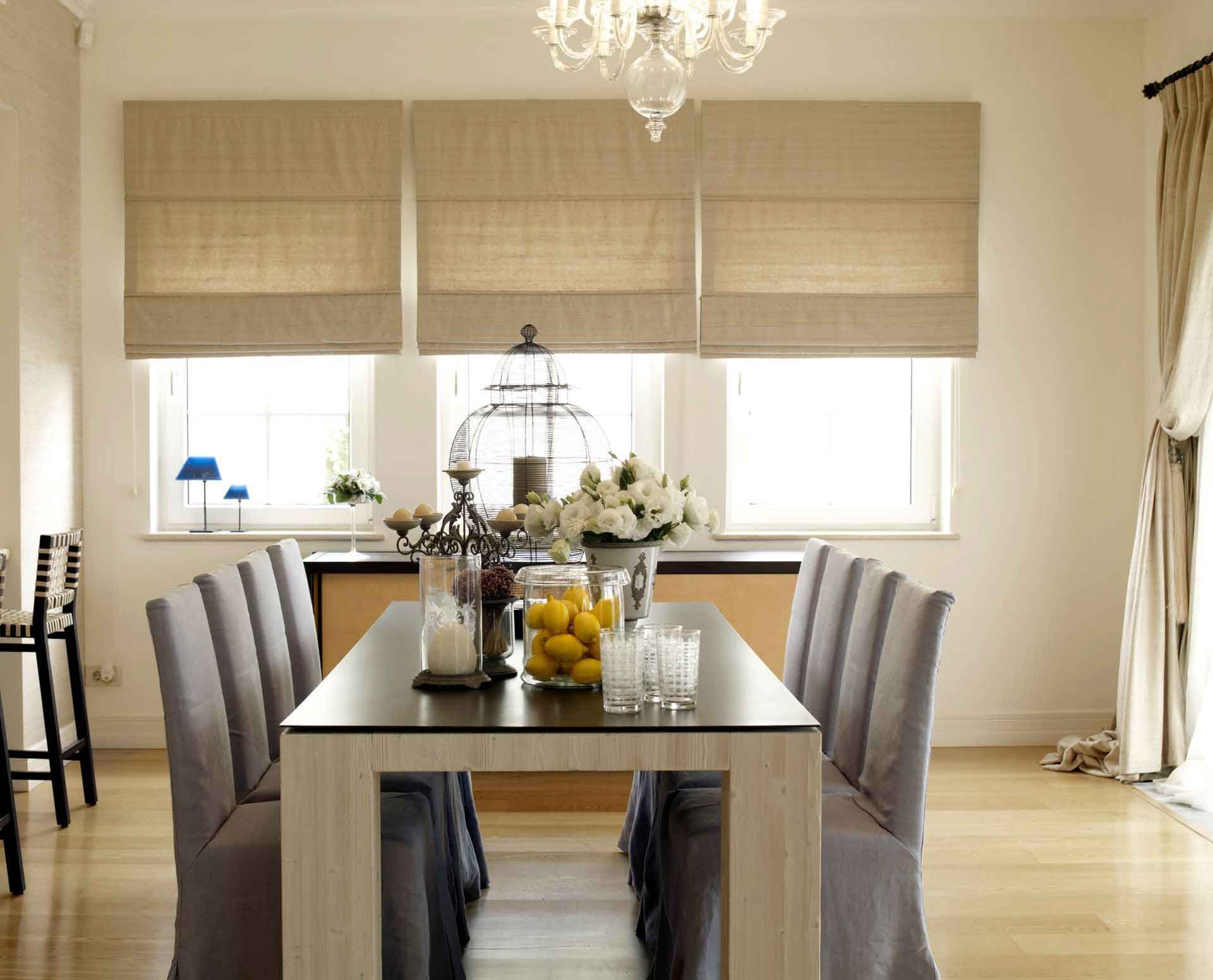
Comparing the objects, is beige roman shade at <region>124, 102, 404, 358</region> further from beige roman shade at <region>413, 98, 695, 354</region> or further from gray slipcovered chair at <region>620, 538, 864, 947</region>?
gray slipcovered chair at <region>620, 538, 864, 947</region>

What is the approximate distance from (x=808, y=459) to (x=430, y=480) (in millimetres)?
A: 1578

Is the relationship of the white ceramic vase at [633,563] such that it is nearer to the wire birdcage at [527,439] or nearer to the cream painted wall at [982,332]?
the wire birdcage at [527,439]

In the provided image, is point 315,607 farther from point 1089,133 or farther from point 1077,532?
point 1089,133

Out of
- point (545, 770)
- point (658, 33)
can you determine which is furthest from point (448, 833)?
point (658, 33)

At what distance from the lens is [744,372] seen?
483cm

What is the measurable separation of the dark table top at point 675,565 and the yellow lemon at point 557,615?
217 cm

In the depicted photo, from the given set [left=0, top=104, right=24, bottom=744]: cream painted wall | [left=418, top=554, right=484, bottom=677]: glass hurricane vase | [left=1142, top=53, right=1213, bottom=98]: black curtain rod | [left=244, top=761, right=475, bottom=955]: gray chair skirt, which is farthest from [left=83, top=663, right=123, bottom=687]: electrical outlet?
[left=1142, top=53, right=1213, bottom=98]: black curtain rod

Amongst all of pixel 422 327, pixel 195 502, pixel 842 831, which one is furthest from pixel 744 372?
pixel 842 831

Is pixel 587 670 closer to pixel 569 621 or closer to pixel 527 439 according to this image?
pixel 569 621

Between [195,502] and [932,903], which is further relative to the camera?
[195,502]

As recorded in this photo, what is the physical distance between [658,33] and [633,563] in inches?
45.2

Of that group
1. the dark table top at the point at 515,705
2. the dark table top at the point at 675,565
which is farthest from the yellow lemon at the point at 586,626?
the dark table top at the point at 675,565

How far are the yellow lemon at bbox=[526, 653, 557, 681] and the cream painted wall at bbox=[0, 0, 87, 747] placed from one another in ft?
8.96

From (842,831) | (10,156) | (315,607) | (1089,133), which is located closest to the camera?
(842,831)
